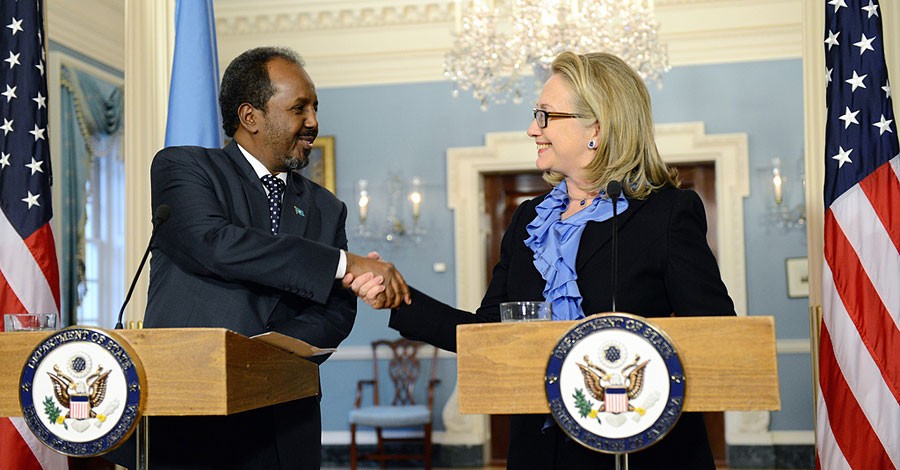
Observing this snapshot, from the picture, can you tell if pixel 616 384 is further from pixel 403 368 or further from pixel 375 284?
pixel 403 368

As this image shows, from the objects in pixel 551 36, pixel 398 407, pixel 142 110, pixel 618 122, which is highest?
pixel 551 36

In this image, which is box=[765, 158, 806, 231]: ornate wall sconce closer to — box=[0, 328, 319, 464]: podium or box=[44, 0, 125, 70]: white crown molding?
box=[44, 0, 125, 70]: white crown molding

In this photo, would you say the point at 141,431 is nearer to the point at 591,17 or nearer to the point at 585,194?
the point at 585,194

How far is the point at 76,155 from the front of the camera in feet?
23.8

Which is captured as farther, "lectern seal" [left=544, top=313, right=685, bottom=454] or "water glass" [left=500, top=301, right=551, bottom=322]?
"water glass" [left=500, top=301, right=551, bottom=322]

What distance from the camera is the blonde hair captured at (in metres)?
2.25

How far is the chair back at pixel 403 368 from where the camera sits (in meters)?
8.05

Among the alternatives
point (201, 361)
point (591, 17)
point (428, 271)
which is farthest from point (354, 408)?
point (201, 361)

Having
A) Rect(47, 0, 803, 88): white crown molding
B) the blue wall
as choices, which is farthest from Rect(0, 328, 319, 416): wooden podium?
the blue wall

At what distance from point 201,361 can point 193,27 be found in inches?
104

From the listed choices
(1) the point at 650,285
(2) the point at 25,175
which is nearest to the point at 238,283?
(1) the point at 650,285

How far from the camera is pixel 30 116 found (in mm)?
3887

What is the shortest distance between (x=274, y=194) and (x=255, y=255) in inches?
13.8

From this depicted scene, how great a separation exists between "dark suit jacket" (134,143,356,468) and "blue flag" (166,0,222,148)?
1.48 m
